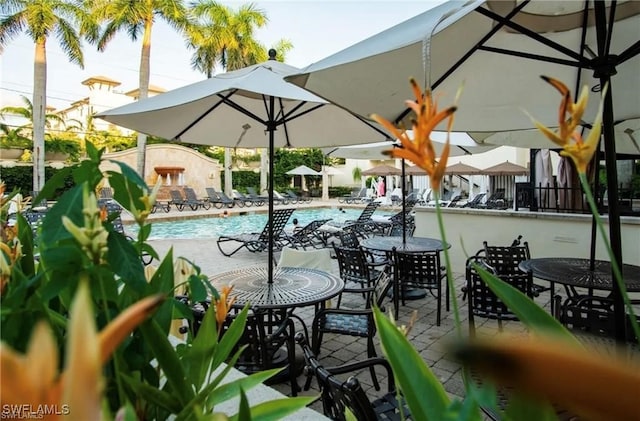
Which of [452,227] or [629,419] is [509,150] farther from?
[629,419]

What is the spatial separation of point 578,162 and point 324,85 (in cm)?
172

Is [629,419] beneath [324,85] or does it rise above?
beneath

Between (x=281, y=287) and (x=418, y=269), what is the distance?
2092 mm

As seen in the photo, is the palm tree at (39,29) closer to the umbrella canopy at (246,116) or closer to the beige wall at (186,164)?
the beige wall at (186,164)

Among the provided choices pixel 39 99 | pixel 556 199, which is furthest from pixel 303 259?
pixel 39 99

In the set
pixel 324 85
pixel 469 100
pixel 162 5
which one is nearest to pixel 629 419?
pixel 324 85

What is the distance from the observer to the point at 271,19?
926 inches

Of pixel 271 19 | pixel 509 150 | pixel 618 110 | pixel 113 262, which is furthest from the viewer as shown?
pixel 271 19

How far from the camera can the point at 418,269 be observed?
4.75m

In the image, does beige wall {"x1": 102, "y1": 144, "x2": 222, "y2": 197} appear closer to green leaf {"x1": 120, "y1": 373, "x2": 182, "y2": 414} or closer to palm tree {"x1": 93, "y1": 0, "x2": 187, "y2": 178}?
palm tree {"x1": 93, "y1": 0, "x2": 187, "y2": 178}

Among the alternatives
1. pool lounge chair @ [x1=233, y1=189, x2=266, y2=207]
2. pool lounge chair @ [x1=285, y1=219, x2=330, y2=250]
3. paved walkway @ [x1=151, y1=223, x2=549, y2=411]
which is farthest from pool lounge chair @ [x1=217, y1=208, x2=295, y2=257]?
pool lounge chair @ [x1=233, y1=189, x2=266, y2=207]

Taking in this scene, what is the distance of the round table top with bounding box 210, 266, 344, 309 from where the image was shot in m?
2.97

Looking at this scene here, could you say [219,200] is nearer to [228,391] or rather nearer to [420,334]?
[420,334]

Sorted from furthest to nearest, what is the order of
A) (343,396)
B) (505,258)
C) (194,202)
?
(194,202) < (505,258) < (343,396)
